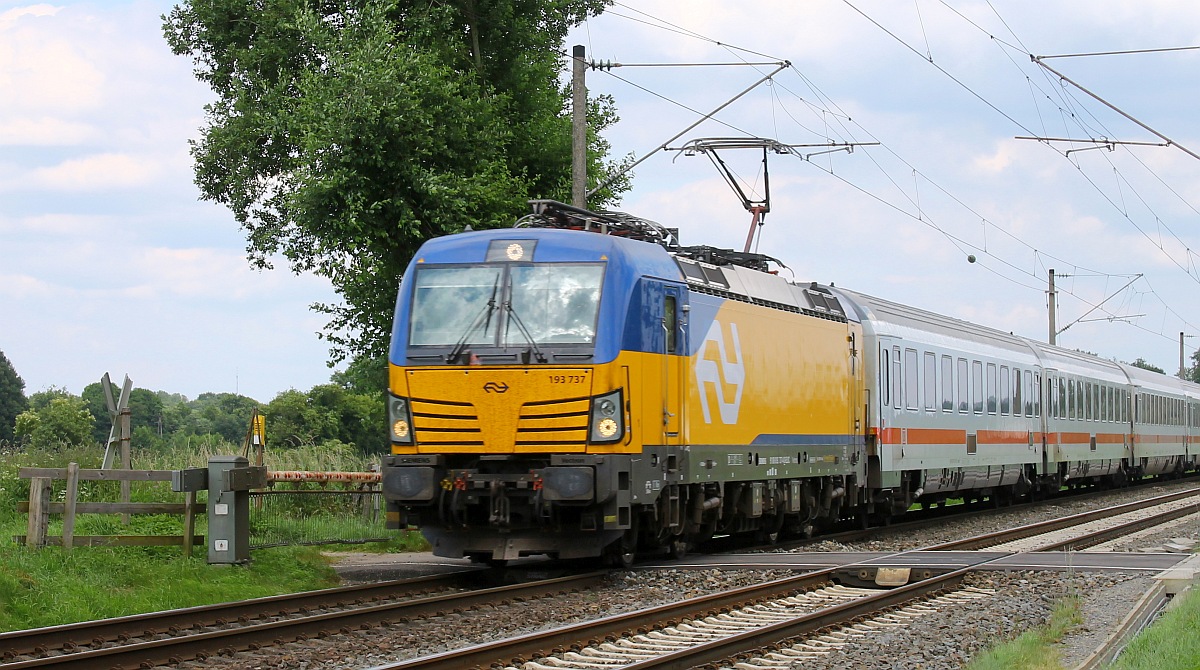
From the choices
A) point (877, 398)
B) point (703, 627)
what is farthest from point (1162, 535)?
point (703, 627)

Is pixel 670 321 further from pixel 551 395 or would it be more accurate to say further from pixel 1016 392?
pixel 1016 392

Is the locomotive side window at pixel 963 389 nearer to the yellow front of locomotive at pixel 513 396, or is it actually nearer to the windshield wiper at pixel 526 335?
the yellow front of locomotive at pixel 513 396

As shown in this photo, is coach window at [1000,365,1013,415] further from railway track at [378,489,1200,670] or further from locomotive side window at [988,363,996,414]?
railway track at [378,489,1200,670]

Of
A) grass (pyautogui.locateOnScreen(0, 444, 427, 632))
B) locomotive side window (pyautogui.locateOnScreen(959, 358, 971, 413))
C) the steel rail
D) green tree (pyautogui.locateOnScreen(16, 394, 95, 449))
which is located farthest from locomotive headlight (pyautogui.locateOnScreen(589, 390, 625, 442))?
green tree (pyautogui.locateOnScreen(16, 394, 95, 449))

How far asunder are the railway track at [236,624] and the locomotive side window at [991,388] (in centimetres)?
1605

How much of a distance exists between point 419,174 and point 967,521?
11584 mm

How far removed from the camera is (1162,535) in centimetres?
2100

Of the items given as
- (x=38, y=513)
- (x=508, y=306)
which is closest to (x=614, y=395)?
(x=508, y=306)

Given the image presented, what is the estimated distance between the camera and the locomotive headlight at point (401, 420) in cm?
1464

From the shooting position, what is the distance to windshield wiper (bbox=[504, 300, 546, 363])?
1415 centimetres

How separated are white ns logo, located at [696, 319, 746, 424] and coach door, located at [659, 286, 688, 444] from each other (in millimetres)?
516

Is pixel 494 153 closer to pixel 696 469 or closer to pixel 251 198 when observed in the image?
pixel 251 198

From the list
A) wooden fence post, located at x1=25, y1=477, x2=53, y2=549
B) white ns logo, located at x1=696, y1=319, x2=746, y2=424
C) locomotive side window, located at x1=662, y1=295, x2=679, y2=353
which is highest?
locomotive side window, located at x1=662, y1=295, x2=679, y2=353

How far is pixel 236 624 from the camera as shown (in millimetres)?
11375
